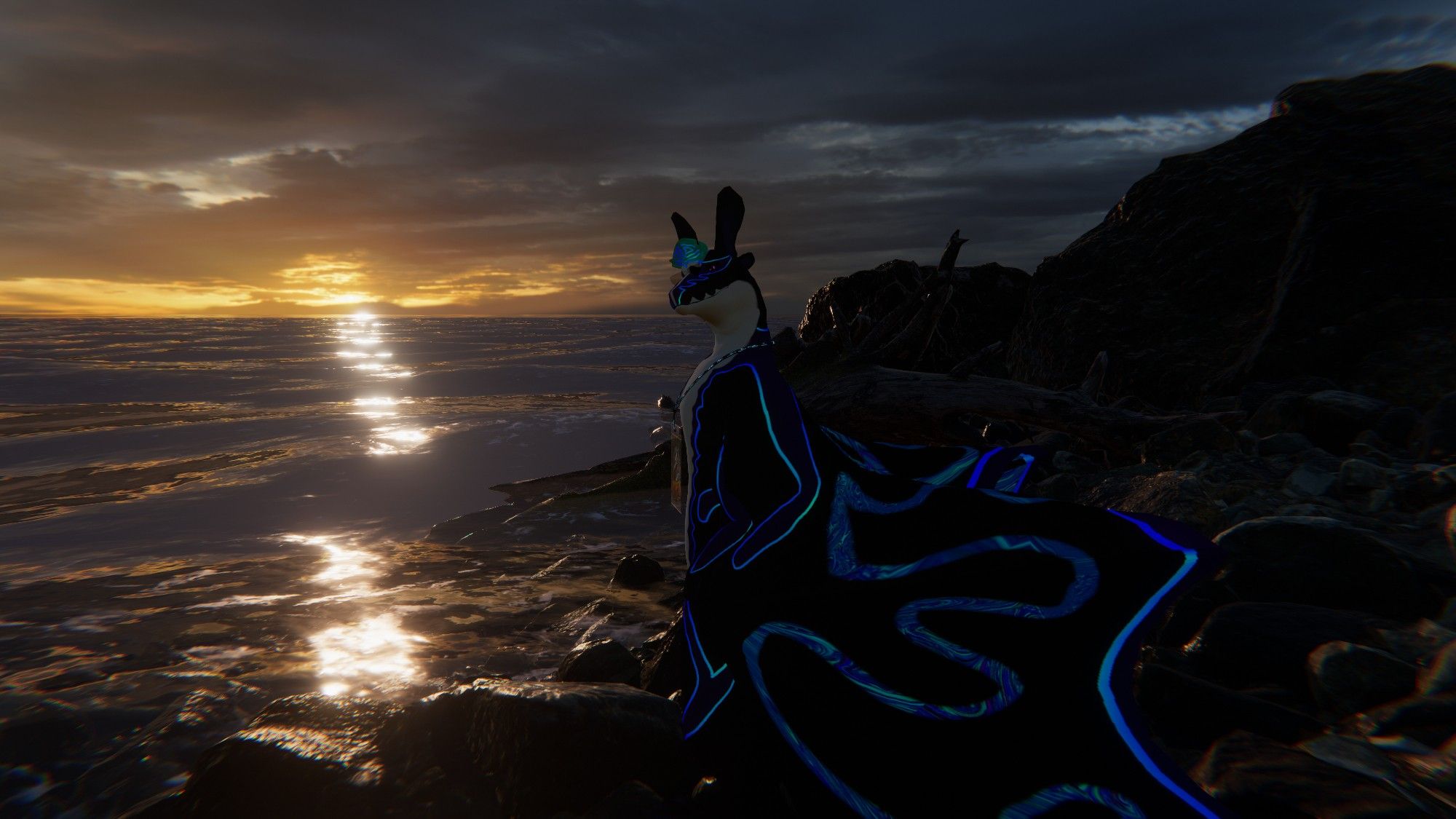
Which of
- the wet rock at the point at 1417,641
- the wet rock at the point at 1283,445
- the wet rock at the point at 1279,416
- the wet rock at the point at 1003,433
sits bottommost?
the wet rock at the point at 1003,433

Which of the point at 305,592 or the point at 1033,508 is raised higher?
the point at 1033,508

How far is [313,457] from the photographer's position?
10422 mm

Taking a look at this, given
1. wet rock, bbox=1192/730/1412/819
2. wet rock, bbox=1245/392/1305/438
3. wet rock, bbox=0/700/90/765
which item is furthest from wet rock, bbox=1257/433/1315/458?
wet rock, bbox=0/700/90/765

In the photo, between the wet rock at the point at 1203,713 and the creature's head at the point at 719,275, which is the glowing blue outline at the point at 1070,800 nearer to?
the wet rock at the point at 1203,713

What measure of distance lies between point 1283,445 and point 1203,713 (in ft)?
9.95

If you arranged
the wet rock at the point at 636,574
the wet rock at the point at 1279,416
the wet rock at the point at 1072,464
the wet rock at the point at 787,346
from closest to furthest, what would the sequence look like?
the wet rock at the point at 1279,416, the wet rock at the point at 1072,464, the wet rock at the point at 636,574, the wet rock at the point at 787,346

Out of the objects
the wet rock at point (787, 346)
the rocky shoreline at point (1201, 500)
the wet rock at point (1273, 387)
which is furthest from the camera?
the wet rock at point (787, 346)

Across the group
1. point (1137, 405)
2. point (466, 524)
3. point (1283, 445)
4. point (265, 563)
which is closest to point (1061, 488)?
point (1283, 445)

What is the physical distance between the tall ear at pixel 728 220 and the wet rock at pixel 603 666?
74.7 inches

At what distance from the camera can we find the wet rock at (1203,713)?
207cm

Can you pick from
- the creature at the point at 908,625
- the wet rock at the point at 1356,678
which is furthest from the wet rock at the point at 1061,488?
the creature at the point at 908,625

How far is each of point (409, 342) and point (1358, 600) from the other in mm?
41011

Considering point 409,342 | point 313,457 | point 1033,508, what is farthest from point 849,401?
point 409,342

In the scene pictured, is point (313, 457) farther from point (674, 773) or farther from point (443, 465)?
point (674, 773)
